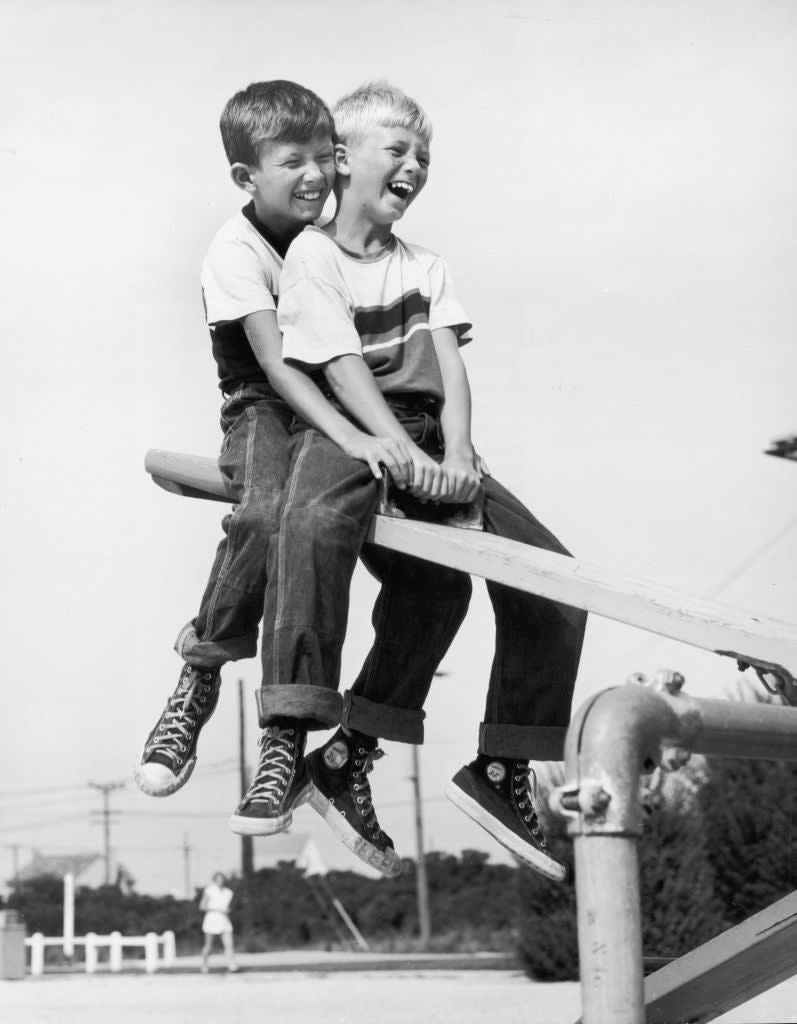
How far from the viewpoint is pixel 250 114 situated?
9.97 feet

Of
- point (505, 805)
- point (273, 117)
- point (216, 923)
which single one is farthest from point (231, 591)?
point (216, 923)

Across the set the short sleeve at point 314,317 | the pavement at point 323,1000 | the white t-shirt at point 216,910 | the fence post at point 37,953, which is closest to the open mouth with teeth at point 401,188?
the short sleeve at point 314,317

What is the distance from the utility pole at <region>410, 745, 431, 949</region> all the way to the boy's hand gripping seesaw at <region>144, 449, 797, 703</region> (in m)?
29.1

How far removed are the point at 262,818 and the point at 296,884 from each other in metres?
34.9

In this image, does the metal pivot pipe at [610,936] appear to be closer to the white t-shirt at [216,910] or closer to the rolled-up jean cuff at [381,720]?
the rolled-up jean cuff at [381,720]

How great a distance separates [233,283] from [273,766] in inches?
39.3

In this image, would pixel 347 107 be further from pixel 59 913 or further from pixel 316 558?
pixel 59 913

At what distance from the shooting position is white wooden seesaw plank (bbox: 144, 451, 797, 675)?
213cm

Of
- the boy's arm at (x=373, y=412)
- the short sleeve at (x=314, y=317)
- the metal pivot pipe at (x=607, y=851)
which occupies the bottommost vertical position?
the metal pivot pipe at (x=607, y=851)

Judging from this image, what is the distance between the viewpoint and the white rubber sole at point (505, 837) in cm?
292

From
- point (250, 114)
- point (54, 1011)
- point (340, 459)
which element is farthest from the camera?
point (54, 1011)

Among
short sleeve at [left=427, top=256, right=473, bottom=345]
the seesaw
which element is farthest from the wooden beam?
short sleeve at [left=427, top=256, right=473, bottom=345]

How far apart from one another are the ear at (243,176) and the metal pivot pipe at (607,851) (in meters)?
1.81

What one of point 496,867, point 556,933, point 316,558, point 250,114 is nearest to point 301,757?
point 316,558
